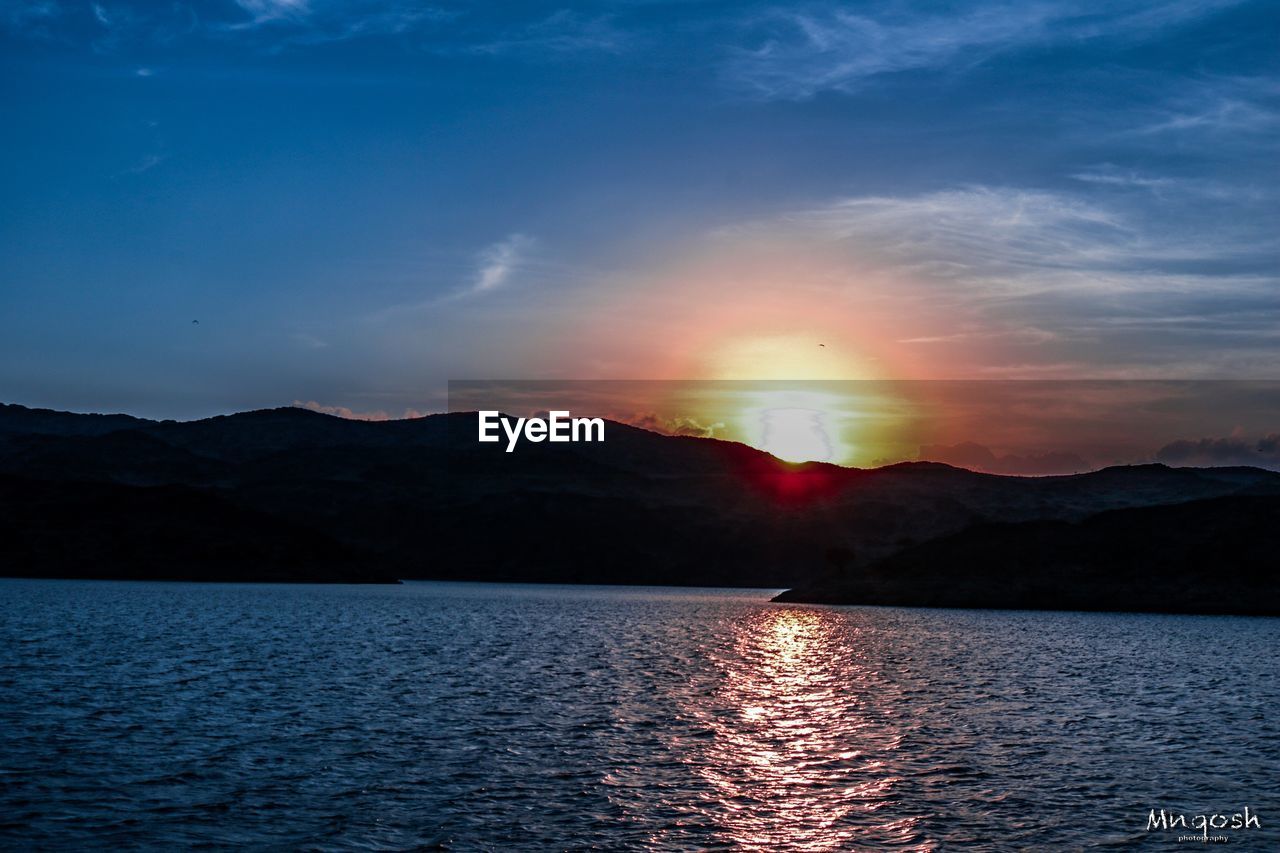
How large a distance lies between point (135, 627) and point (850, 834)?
9016cm

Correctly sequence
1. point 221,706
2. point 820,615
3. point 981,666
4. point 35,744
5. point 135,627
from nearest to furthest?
point 35,744, point 221,706, point 981,666, point 135,627, point 820,615

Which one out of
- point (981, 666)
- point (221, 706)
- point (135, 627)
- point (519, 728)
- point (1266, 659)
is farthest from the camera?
point (135, 627)

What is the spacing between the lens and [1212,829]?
3288cm

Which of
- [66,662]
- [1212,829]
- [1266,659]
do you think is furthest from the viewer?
[1266,659]

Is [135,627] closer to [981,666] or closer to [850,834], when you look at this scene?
[981,666]

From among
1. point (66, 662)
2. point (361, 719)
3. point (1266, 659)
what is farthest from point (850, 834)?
point (1266, 659)

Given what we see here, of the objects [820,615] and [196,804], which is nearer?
[196,804]

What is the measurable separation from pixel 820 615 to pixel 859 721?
411 ft

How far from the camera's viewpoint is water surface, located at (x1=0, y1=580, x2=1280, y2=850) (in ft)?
105

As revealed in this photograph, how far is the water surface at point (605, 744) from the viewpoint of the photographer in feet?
105

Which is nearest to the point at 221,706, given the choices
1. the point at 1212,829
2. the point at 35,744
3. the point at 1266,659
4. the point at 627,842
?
the point at 35,744

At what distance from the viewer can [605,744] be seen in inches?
1833

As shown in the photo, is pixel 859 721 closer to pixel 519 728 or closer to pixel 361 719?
pixel 519 728

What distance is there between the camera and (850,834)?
32156 millimetres
